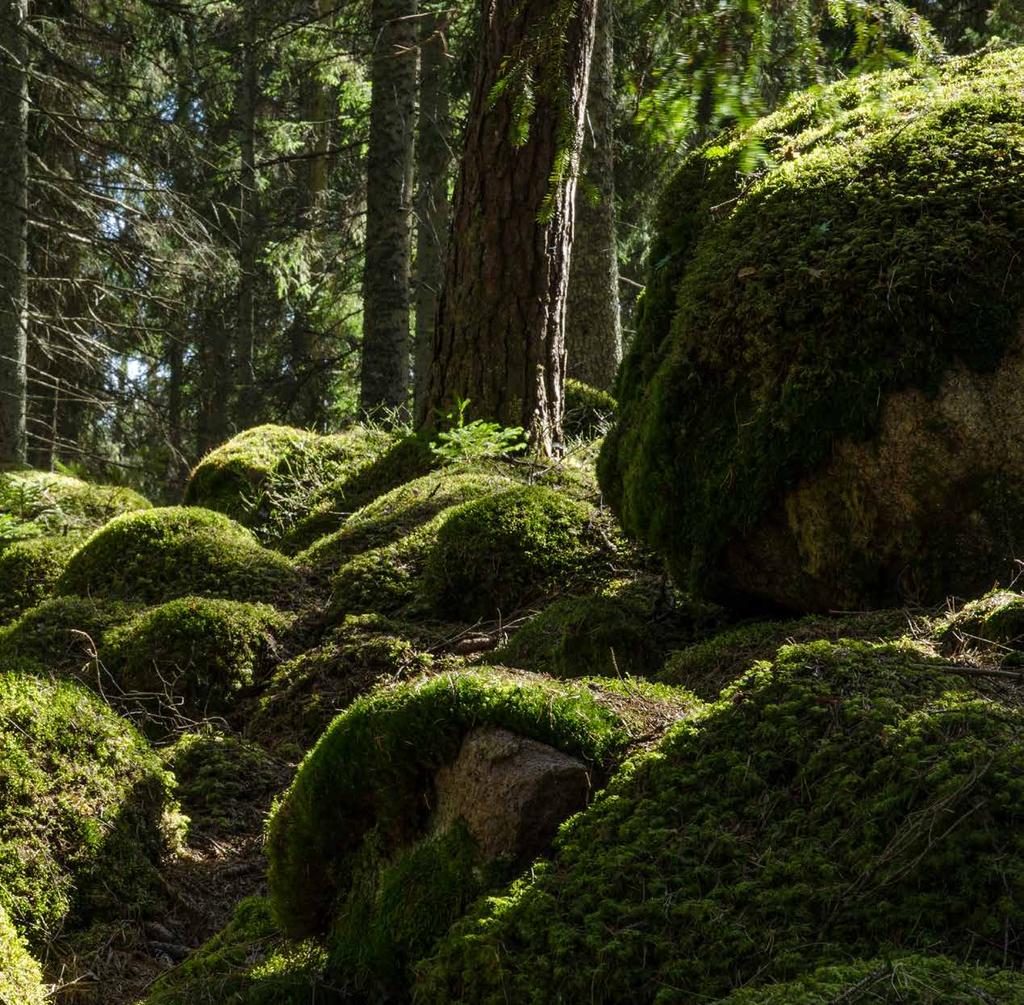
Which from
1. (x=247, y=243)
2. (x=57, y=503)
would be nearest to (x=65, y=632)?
(x=57, y=503)

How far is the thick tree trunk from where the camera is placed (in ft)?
25.5

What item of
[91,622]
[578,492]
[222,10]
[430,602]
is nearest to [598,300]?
[578,492]

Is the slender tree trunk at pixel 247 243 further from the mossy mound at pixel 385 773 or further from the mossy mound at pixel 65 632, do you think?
the mossy mound at pixel 385 773

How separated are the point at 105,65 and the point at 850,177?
1771 cm

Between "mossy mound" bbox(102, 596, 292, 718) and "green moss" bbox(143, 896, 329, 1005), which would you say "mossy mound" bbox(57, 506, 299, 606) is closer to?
"mossy mound" bbox(102, 596, 292, 718)

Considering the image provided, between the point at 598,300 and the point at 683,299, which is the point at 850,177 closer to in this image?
the point at 683,299

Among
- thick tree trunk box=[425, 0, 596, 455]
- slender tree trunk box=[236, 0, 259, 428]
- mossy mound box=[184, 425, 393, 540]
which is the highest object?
slender tree trunk box=[236, 0, 259, 428]

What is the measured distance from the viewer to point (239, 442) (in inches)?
365

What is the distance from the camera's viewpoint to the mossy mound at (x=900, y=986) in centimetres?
175

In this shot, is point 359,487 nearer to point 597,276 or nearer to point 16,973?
point 597,276

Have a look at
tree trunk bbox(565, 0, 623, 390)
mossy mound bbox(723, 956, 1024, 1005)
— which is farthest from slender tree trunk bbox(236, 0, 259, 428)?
mossy mound bbox(723, 956, 1024, 1005)

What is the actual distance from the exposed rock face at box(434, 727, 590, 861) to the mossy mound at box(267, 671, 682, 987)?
6 centimetres

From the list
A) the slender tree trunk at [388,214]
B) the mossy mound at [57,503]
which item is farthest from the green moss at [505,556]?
the slender tree trunk at [388,214]

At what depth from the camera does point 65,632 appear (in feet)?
19.4
